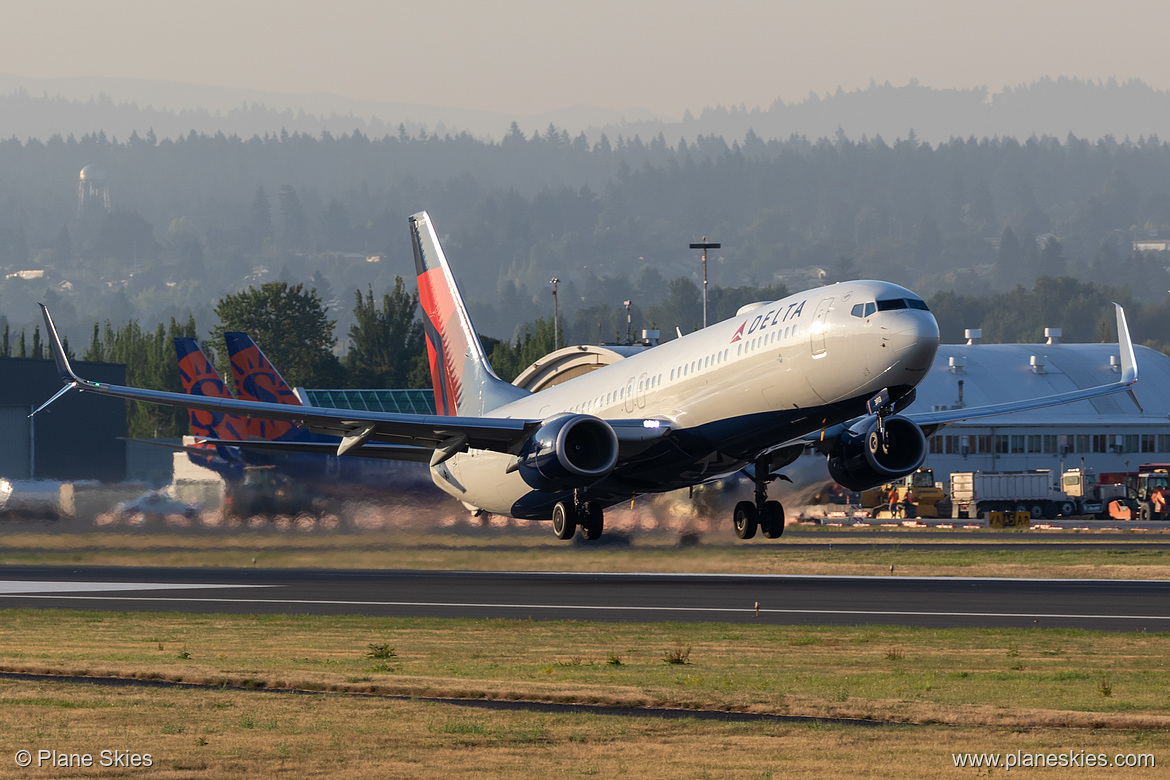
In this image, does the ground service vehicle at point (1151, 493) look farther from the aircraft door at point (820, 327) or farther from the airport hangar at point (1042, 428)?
the aircraft door at point (820, 327)

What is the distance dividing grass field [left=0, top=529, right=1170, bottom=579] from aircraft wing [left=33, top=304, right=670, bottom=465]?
29.2ft

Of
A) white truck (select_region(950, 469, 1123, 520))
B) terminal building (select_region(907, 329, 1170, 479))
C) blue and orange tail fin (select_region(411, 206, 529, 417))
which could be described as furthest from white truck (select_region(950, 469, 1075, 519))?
blue and orange tail fin (select_region(411, 206, 529, 417))

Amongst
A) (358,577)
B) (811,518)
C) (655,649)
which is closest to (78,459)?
(811,518)

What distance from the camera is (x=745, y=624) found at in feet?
123

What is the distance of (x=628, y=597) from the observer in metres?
47.2

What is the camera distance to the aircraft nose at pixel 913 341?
36.1 meters

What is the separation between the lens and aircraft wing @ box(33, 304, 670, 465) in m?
43.6

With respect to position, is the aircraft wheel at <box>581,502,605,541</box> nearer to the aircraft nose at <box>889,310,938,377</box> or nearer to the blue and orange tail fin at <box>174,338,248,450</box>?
the aircraft nose at <box>889,310,938,377</box>

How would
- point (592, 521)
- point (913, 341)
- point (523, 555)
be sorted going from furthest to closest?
point (523, 555)
point (592, 521)
point (913, 341)

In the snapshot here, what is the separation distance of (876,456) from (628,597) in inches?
390

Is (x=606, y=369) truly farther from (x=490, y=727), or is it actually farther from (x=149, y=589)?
(x=490, y=727)

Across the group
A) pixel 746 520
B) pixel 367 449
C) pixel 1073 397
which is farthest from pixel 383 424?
pixel 1073 397

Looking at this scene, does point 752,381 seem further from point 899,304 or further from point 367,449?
point 367,449

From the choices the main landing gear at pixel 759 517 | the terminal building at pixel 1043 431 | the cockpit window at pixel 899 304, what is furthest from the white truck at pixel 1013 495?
the cockpit window at pixel 899 304
